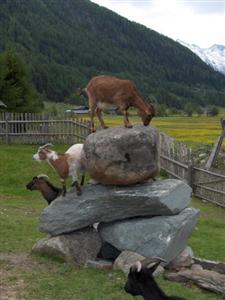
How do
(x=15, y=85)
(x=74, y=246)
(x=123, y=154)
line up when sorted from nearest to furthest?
1. (x=123, y=154)
2. (x=74, y=246)
3. (x=15, y=85)

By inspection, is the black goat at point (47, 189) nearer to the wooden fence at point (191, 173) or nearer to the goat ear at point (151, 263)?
the goat ear at point (151, 263)

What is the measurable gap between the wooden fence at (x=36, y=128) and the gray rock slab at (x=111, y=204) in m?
20.4

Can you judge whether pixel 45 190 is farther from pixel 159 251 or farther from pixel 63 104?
pixel 63 104

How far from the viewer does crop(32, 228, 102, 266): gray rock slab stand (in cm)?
1104

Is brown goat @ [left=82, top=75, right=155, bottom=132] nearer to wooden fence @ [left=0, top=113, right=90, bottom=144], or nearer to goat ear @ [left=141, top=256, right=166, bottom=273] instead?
goat ear @ [left=141, top=256, right=166, bottom=273]

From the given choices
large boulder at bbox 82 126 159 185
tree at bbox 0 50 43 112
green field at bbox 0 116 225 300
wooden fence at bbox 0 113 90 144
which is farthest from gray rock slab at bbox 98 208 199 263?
tree at bbox 0 50 43 112

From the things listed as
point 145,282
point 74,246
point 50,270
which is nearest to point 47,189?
point 74,246

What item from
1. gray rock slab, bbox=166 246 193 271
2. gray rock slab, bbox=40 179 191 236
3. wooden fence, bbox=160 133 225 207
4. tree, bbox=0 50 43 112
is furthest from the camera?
tree, bbox=0 50 43 112

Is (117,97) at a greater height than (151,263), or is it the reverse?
(117,97)

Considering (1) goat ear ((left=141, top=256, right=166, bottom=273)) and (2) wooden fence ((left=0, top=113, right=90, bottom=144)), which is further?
(2) wooden fence ((left=0, top=113, right=90, bottom=144))

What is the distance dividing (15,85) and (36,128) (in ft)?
32.8

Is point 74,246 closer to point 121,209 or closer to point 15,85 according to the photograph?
point 121,209

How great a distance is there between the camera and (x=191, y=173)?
22891mm

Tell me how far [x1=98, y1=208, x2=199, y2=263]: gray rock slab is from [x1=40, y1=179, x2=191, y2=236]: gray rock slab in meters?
0.16
